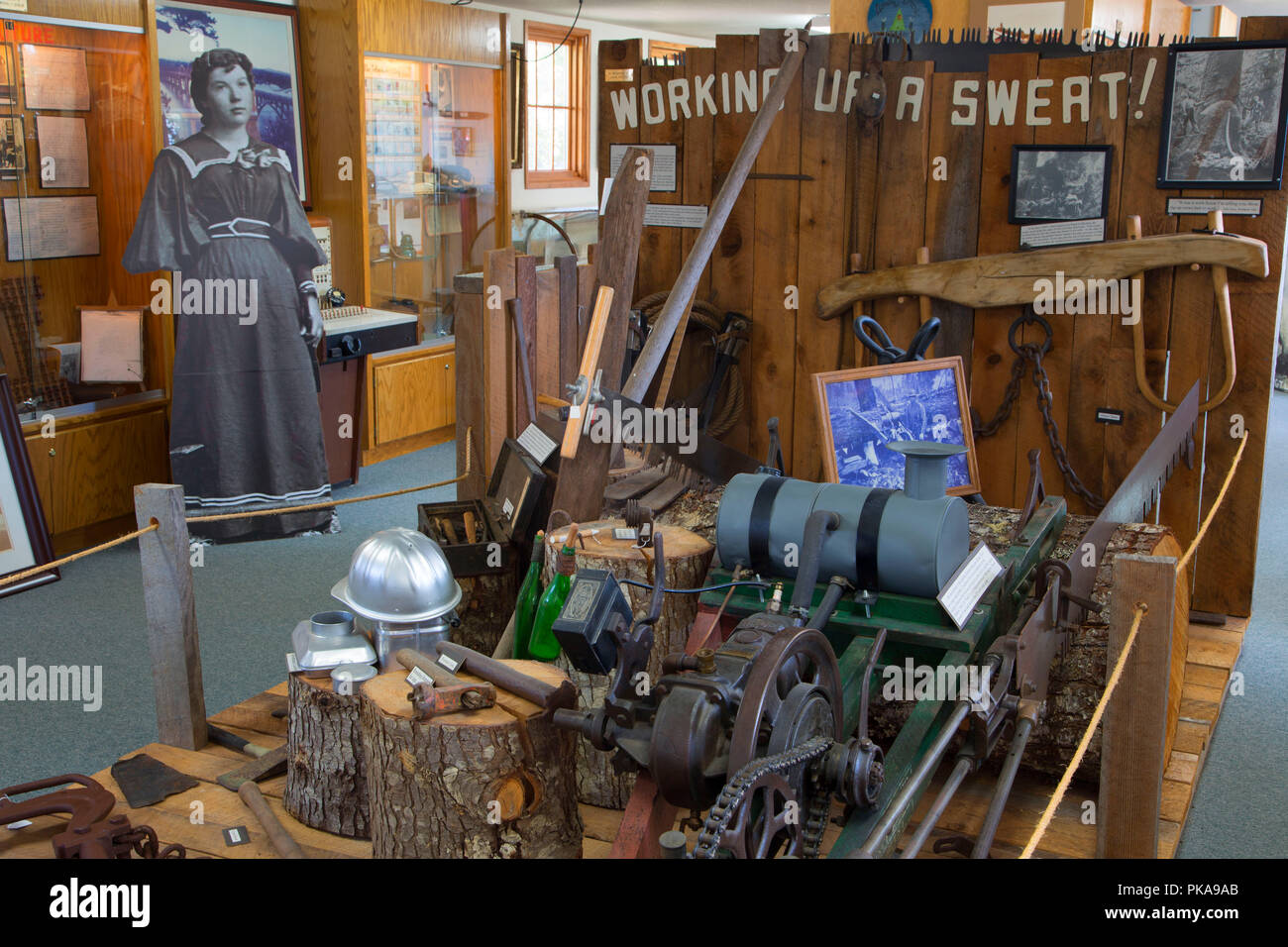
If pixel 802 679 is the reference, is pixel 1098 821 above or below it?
below

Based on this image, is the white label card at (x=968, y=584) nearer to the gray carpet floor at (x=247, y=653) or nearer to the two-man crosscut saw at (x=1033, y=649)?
the two-man crosscut saw at (x=1033, y=649)

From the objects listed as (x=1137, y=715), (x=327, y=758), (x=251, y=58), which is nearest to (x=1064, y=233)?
(x=1137, y=715)

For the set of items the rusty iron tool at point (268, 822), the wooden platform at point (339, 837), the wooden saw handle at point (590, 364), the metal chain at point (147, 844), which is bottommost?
the wooden platform at point (339, 837)

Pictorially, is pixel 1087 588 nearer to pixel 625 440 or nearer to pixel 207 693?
pixel 625 440

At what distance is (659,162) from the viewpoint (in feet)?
18.3

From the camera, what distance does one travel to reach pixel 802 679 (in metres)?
2.84

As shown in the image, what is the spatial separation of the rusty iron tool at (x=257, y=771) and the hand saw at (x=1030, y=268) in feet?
9.44

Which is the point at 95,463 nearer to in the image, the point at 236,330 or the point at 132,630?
the point at 236,330

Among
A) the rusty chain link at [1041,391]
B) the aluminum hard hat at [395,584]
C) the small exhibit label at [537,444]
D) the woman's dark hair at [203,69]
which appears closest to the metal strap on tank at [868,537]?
the aluminum hard hat at [395,584]

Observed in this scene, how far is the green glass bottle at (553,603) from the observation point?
12.1 ft

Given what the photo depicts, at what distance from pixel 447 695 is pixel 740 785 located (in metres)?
0.95

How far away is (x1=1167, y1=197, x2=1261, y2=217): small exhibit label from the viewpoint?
4676mm

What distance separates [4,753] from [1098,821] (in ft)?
11.0

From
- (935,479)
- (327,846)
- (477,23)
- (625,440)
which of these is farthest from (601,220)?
(477,23)
